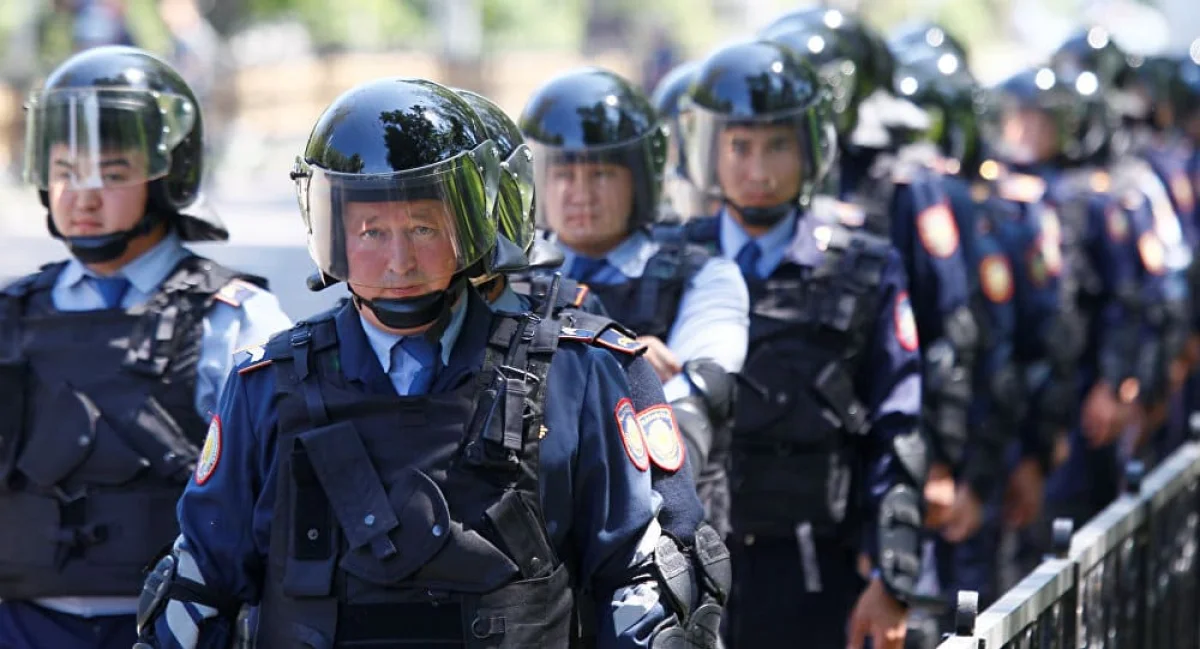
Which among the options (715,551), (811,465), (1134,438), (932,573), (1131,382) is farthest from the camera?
(1134,438)

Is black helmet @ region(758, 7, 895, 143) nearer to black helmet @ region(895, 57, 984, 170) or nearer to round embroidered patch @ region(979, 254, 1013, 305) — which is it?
black helmet @ region(895, 57, 984, 170)

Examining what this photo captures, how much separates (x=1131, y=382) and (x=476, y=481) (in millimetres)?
6557

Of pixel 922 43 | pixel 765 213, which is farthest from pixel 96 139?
pixel 922 43

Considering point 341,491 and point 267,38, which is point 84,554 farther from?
point 267,38

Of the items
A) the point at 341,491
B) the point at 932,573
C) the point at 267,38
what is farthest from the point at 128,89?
the point at 267,38

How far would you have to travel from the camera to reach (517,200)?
4.14 m

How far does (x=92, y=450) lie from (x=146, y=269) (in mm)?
509

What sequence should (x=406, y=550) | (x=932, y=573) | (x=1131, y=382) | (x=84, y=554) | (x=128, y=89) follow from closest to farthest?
1. (x=406, y=550)
2. (x=84, y=554)
3. (x=128, y=89)
4. (x=932, y=573)
5. (x=1131, y=382)

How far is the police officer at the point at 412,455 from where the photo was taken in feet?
12.2

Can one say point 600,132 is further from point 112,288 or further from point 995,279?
point 995,279

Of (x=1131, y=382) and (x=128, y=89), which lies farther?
(x=1131, y=382)

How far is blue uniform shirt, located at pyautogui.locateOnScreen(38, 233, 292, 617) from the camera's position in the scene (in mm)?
5020

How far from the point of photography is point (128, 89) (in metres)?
5.30

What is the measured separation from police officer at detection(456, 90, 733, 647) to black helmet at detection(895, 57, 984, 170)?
4911mm
